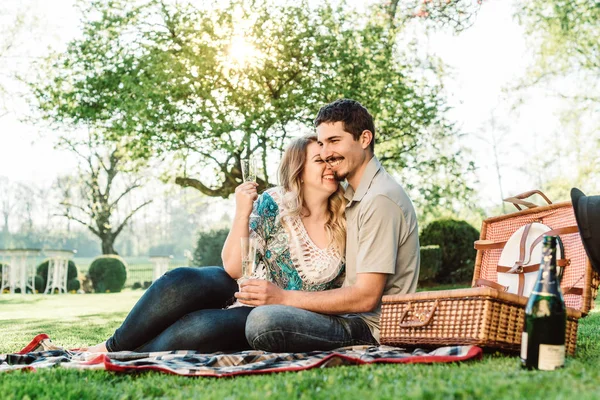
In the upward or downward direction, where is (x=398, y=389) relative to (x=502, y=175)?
downward

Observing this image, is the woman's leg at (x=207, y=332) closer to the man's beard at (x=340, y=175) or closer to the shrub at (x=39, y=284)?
the man's beard at (x=340, y=175)

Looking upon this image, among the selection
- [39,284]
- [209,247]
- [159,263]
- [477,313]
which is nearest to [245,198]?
[477,313]

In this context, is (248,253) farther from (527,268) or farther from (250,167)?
(527,268)

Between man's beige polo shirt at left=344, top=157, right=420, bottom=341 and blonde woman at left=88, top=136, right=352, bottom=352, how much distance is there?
0.21m

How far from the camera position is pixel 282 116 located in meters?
13.1

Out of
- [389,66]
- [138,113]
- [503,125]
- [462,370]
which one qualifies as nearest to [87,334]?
[462,370]

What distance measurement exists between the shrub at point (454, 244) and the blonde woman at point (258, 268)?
10.4m

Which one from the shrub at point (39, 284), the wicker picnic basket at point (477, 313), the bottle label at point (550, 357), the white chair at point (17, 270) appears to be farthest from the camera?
the shrub at point (39, 284)

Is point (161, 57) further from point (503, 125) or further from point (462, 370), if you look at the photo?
point (503, 125)

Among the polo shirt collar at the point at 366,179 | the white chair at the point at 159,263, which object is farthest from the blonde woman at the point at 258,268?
the white chair at the point at 159,263

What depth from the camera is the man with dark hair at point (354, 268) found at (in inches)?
138

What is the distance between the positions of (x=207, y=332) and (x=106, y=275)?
59.5 feet

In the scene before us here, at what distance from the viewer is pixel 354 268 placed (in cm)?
377

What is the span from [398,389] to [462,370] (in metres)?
0.44
